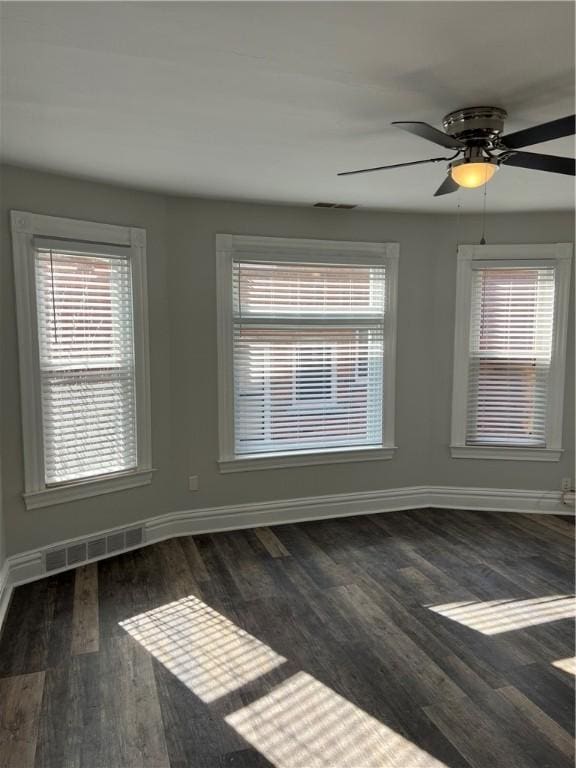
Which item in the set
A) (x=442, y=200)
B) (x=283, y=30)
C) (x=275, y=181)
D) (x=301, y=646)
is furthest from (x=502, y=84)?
(x=301, y=646)

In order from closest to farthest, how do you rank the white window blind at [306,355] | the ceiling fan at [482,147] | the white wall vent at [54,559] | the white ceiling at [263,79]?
the white ceiling at [263,79]
the ceiling fan at [482,147]
the white wall vent at [54,559]
the white window blind at [306,355]

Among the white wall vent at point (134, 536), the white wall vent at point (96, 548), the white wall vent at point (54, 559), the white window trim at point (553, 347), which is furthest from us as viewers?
the white window trim at point (553, 347)

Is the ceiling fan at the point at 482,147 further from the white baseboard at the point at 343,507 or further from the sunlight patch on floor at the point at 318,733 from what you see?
the white baseboard at the point at 343,507

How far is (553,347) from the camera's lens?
4.56 metres

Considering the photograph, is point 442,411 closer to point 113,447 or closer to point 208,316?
point 208,316

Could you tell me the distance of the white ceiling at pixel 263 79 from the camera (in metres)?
1.63

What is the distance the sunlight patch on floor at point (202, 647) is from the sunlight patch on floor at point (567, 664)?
1347 mm

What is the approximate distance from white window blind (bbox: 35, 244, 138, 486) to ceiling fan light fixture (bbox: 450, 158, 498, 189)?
2.34 m

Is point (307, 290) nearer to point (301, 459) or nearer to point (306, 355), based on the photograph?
point (306, 355)

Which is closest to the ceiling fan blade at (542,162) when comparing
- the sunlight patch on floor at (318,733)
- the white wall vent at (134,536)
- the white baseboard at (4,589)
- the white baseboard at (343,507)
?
the sunlight patch on floor at (318,733)

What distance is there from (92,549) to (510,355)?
3728 mm

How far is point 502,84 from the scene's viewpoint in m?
2.07

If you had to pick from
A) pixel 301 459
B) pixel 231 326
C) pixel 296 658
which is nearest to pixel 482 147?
pixel 231 326

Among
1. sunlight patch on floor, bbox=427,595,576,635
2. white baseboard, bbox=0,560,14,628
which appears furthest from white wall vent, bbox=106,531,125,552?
sunlight patch on floor, bbox=427,595,576,635
